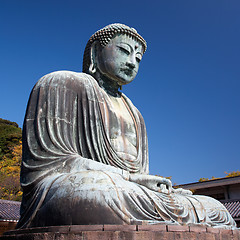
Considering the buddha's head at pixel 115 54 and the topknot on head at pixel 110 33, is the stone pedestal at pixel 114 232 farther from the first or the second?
the topknot on head at pixel 110 33

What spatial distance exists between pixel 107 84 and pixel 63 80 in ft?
3.75

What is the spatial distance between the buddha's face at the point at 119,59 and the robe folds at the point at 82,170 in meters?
0.43

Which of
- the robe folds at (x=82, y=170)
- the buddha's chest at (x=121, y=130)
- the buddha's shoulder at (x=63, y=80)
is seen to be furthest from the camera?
the buddha's chest at (x=121, y=130)

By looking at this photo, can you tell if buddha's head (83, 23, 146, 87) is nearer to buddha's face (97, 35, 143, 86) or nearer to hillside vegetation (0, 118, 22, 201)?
buddha's face (97, 35, 143, 86)

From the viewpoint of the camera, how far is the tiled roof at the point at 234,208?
1641 centimetres

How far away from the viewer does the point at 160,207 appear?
3709mm

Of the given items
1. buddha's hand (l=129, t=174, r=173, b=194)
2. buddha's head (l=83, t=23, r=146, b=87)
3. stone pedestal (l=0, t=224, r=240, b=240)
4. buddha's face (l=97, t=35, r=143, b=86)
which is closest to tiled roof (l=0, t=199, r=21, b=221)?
buddha's head (l=83, t=23, r=146, b=87)

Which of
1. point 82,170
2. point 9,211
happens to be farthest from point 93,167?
point 9,211

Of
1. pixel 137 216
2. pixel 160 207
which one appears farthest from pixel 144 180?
pixel 137 216

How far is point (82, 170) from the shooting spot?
4.14 meters

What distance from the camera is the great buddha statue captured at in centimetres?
343

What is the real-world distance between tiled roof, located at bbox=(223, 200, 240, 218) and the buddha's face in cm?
1346

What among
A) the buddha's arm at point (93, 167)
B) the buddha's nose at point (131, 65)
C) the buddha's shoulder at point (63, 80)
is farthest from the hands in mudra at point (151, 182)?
the buddha's nose at point (131, 65)

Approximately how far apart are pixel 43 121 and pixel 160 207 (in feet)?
7.38
